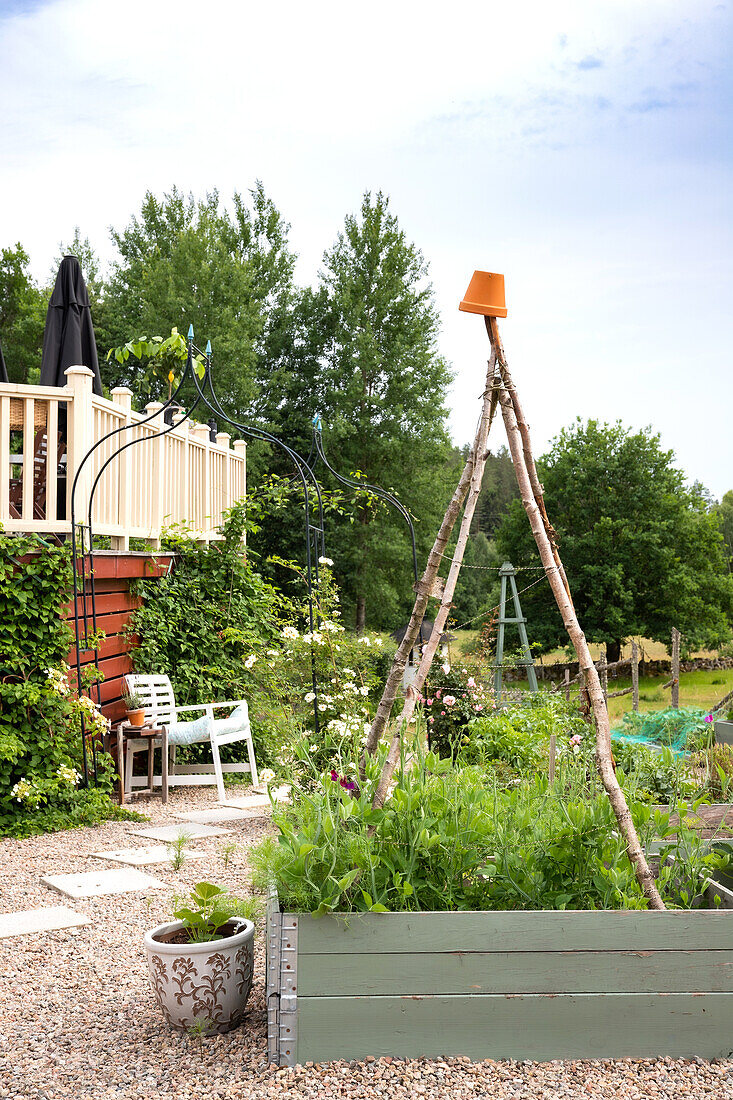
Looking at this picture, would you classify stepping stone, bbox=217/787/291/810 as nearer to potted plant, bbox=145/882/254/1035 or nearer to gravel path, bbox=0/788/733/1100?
gravel path, bbox=0/788/733/1100

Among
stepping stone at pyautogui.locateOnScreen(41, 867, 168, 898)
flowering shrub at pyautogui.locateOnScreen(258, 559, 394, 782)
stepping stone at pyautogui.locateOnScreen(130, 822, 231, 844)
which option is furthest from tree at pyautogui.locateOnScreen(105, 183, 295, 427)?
stepping stone at pyautogui.locateOnScreen(41, 867, 168, 898)

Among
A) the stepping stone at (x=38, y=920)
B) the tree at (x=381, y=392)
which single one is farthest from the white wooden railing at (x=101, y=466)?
the tree at (x=381, y=392)

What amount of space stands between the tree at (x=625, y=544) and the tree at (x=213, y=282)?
7744 mm

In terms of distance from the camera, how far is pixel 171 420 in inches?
287

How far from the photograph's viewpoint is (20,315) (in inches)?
811

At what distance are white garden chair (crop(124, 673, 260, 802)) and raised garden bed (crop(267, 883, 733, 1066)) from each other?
12.2ft

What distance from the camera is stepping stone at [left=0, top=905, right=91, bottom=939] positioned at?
10.6 feet

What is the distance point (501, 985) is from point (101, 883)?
233 cm

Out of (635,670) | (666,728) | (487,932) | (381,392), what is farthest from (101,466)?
(381,392)

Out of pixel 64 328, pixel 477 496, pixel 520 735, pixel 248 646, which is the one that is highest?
pixel 64 328

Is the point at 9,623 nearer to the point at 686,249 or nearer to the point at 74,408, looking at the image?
the point at 74,408

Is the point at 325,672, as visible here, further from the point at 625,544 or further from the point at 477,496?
the point at 625,544

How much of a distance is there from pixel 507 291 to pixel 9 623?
3.45 metres

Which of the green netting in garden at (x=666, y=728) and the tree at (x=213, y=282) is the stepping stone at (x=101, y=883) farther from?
the tree at (x=213, y=282)
